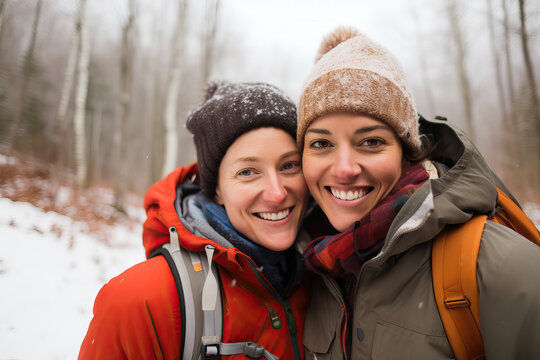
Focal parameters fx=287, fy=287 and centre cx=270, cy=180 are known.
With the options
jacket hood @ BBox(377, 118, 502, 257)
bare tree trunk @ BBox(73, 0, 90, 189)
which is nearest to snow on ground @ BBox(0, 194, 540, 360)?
jacket hood @ BBox(377, 118, 502, 257)

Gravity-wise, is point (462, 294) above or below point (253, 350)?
above

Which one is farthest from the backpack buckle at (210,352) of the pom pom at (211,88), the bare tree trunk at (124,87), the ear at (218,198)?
the bare tree trunk at (124,87)

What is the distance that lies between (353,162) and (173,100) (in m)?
7.41

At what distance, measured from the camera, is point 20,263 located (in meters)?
2.01

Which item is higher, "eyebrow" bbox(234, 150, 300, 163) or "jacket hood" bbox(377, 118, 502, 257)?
"eyebrow" bbox(234, 150, 300, 163)

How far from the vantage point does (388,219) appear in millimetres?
1381

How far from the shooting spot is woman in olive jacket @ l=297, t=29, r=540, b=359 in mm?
1059

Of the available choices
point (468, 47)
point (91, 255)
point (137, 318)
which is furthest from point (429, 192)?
point (468, 47)

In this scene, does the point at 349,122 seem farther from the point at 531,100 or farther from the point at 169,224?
the point at 531,100

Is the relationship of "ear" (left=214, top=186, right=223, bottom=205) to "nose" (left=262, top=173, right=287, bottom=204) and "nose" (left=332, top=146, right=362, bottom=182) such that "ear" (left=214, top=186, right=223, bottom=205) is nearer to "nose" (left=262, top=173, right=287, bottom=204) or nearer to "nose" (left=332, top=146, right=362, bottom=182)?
"nose" (left=262, top=173, right=287, bottom=204)

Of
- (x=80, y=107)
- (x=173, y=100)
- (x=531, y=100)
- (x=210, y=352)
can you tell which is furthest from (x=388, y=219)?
(x=80, y=107)

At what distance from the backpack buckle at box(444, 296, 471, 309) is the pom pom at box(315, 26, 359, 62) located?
1.61 meters

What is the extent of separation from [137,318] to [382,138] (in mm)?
1534

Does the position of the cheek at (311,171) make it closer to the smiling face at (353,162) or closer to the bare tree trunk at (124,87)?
the smiling face at (353,162)
